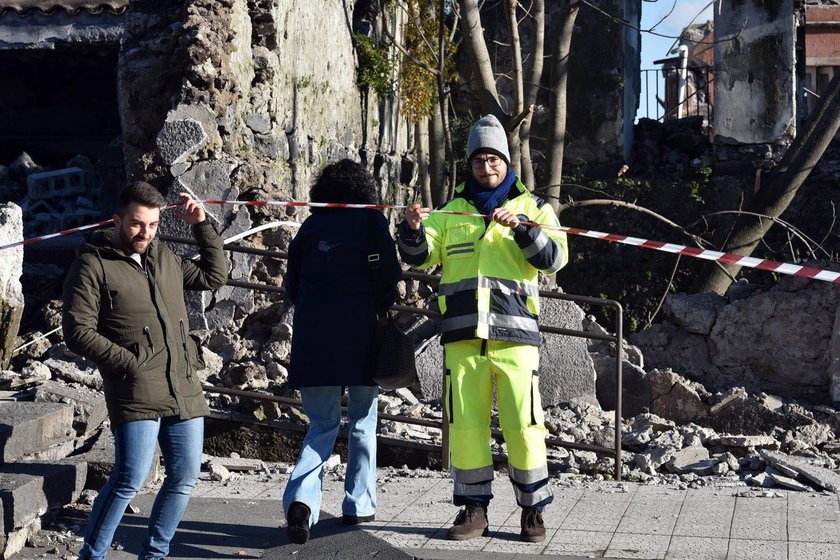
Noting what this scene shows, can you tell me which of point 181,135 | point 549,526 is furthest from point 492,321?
point 181,135

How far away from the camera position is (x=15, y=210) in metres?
8.34

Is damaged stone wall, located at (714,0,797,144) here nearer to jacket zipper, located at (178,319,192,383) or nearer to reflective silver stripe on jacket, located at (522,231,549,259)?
reflective silver stripe on jacket, located at (522,231,549,259)

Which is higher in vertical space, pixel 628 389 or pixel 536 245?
pixel 536 245

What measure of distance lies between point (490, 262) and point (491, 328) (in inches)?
12.3

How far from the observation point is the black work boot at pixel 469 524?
5156mm

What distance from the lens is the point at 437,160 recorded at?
12.6m

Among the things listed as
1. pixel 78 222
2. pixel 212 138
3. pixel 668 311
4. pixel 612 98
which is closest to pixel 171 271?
pixel 212 138

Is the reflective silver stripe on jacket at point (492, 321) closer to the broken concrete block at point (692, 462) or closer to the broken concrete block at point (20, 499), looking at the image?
the broken concrete block at point (20, 499)

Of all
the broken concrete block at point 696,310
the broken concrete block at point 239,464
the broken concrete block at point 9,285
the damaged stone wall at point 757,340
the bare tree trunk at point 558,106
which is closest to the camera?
the broken concrete block at point 239,464

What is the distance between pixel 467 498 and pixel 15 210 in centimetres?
466

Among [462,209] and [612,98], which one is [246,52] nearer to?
[462,209]

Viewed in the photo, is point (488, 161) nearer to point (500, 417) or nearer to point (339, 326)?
point (339, 326)

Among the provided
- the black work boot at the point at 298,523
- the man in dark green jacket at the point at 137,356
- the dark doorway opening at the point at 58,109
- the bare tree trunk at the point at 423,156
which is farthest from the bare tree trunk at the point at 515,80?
the man in dark green jacket at the point at 137,356

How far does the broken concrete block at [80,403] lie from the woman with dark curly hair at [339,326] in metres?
1.89
